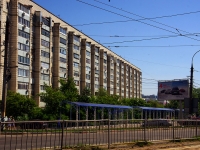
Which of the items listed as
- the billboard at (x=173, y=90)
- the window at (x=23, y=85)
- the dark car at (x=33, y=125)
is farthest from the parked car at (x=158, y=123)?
the window at (x=23, y=85)

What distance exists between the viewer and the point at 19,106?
45250 millimetres

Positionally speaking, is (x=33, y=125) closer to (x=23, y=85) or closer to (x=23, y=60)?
(x=23, y=60)

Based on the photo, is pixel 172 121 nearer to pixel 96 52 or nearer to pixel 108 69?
pixel 96 52

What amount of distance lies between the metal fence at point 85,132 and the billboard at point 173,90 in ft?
115

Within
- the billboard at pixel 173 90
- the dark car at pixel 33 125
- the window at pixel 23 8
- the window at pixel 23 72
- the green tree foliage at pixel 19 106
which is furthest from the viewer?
the billboard at pixel 173 90

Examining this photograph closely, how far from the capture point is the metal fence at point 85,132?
41.3 ft

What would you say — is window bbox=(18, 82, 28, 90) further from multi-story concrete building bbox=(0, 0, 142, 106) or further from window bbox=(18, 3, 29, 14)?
window bbox=(18, 3, 29, 14)

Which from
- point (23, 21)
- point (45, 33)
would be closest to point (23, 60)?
point (23, 21)

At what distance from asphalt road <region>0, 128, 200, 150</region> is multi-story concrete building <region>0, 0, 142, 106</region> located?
21.8 meters

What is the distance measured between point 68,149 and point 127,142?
403 centimetres

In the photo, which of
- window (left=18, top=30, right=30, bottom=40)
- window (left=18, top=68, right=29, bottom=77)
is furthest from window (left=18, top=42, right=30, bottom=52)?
window (left=18, top=68, right=29, bottom=77)

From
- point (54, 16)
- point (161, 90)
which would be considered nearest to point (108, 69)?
point (54, 16)

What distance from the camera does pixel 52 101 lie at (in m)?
45.7

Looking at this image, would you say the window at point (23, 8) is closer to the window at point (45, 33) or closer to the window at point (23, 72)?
the window at point (45, 33)
